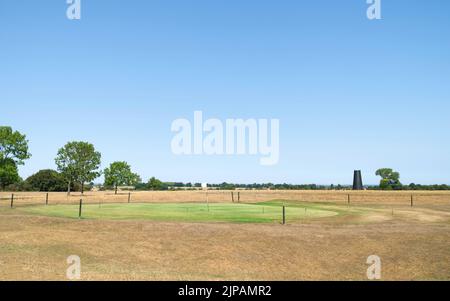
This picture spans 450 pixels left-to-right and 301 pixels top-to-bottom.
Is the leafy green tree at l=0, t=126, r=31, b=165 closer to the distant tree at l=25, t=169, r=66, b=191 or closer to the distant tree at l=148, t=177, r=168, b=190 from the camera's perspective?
the distant tree at l=25, t=169, r=66, b=191

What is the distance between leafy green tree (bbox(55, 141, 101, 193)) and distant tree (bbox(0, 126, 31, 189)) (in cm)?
2360

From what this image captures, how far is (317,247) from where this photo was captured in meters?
22.4

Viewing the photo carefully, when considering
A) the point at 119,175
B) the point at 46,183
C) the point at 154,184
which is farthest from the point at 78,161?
the point at 154,184

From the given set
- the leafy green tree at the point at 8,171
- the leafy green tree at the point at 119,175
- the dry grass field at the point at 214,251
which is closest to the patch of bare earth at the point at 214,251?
the dry grass field at the point at 214,251

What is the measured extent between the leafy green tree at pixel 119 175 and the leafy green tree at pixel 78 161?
1891 cm

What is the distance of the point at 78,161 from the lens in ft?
295

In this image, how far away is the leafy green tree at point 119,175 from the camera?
110812 millimetres

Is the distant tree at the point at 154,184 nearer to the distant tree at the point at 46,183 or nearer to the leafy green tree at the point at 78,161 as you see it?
the distant tree at the point at 46,183

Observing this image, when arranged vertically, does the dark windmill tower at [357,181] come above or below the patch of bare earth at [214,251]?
above
